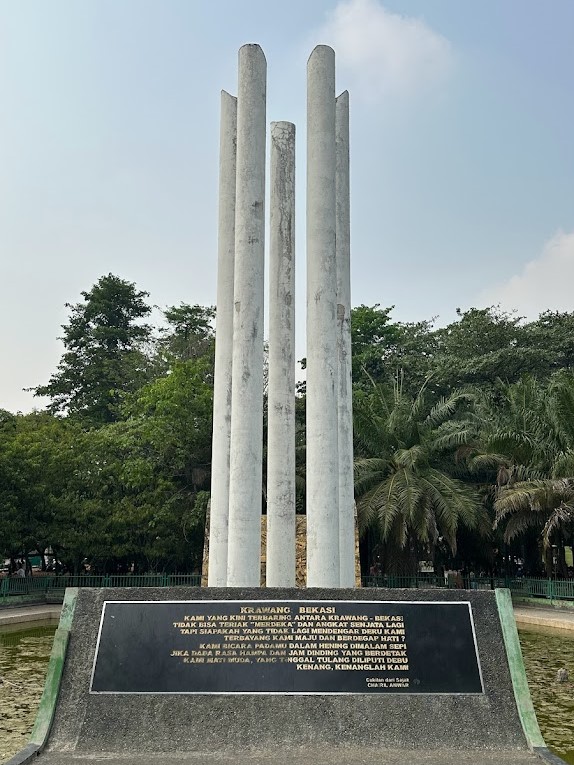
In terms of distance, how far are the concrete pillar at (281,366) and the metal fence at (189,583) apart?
1499cm

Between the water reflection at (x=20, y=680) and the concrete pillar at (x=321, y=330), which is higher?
the concrete pillar at (x=321, y=330)

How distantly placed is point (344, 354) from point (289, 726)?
972 centimetres

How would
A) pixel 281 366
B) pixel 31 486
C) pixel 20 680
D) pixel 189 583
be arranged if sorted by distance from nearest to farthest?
pixel 20 680, pixel 281 366, pixel 31 486, pixel 189 583

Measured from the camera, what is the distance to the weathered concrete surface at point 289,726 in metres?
7.67

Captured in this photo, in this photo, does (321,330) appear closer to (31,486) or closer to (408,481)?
(408,481)

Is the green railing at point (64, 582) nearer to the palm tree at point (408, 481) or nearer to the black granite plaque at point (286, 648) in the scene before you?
the palm tree at point (408, 481)

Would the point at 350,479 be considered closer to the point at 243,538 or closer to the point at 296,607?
the point at 243,538

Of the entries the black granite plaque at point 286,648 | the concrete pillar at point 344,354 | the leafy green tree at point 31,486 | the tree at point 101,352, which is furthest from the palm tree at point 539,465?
the tree at point 101,352

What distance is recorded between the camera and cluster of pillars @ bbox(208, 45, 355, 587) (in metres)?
13.7

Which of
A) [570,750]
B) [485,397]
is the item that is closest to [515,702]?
[570,750]

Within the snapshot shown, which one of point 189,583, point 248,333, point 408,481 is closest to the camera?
point 248,333

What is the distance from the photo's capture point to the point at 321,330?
47.1ft

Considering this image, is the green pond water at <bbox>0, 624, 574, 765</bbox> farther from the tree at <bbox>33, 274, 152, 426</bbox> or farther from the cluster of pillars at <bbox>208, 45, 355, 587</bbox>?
the tree at <bbox>33, 274, 152, 426</bbox>

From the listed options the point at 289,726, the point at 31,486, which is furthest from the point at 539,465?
the point at 289,726
